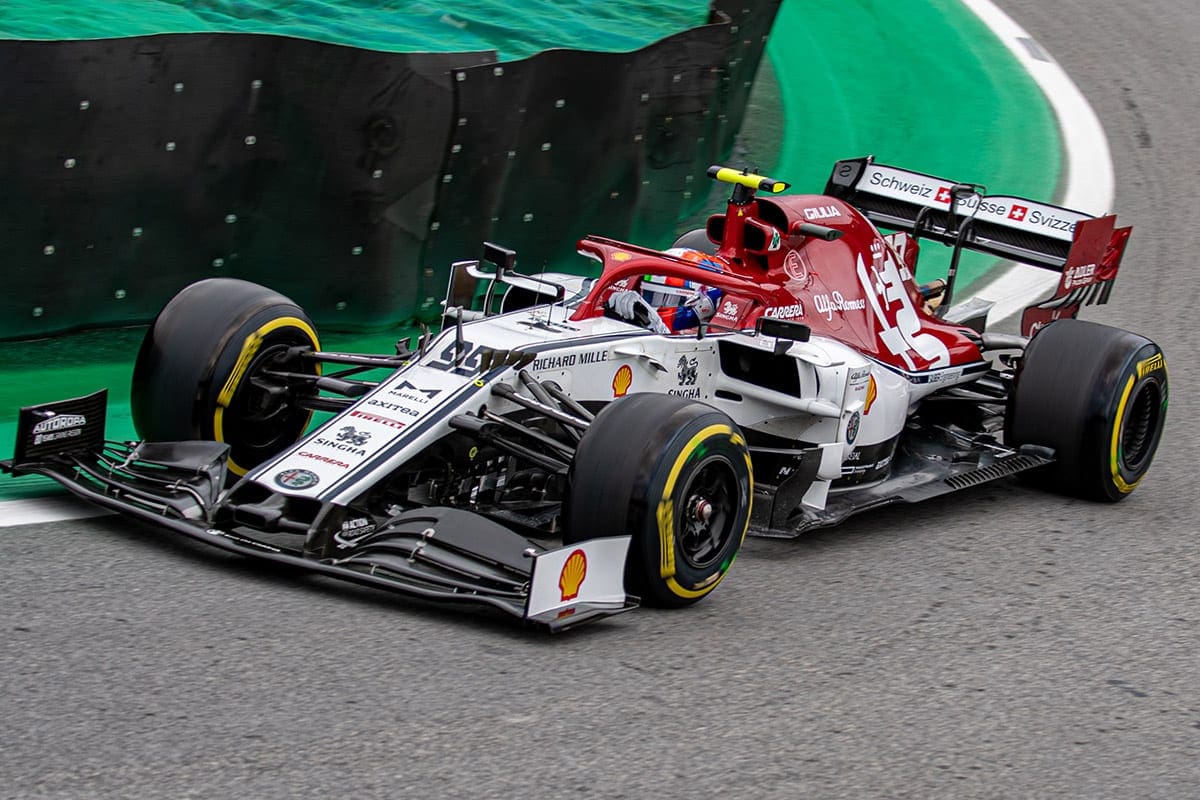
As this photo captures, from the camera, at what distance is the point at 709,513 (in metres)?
5.53

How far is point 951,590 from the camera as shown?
5980 millimetres

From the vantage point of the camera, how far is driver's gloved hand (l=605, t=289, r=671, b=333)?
6508mm

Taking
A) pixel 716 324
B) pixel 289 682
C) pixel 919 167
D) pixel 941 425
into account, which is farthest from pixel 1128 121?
pixel 289 682

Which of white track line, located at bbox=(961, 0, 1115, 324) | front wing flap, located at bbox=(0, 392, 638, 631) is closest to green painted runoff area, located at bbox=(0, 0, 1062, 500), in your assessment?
white track line, located at bbox=(961, 0, 1115, 324)

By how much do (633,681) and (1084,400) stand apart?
3.52 meters

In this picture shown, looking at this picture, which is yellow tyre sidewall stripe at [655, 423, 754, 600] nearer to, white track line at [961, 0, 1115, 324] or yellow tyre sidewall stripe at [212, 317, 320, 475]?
yellow tyre sidewall stripe at [212, 317, 320, 475]

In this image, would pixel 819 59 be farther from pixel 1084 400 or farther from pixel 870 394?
pixel 870 394

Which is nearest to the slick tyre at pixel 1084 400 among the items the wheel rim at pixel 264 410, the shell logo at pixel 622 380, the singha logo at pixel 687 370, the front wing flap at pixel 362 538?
the singha logo at pixel 687 370

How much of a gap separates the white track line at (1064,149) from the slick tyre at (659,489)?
18.8ft

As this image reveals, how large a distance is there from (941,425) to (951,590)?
2028 millimetres

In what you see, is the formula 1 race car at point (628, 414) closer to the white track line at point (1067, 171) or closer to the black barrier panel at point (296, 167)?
the white track line at point (1067, 171)

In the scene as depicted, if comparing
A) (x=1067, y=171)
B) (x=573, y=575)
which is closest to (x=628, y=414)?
(x=573, y=575)

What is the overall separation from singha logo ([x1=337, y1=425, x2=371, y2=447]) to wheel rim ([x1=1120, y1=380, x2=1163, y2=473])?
4.06 m

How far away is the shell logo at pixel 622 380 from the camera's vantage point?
627 centimetres
